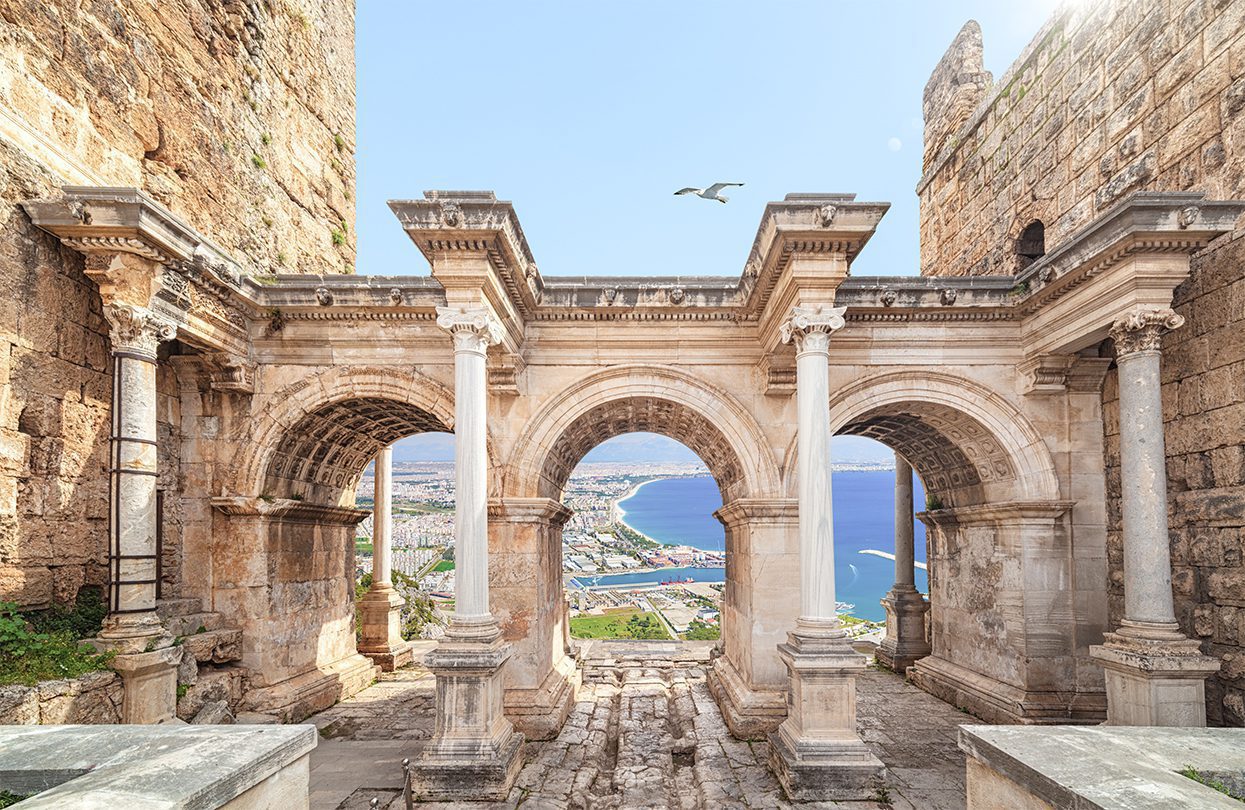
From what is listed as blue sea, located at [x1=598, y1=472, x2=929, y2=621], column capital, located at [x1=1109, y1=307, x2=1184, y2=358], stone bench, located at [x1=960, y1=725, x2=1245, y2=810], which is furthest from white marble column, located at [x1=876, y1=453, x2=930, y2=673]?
blue sea, located at [x1=598, y1=472, x2=929, y2=621]

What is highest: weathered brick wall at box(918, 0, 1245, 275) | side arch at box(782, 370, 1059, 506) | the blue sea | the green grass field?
weathered brick wall at box(918, 0, 1245, 275)

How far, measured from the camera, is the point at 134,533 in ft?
23.1

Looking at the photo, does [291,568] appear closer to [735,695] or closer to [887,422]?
[735,695]

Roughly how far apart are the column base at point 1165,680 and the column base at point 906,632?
5476mm

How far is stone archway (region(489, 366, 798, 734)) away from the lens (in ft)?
28.7

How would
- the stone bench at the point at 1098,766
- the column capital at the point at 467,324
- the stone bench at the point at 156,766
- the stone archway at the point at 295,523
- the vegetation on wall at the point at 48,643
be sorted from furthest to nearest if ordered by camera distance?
the stone archway at the point at 295,523 < the column capital at the point at 467,324 < the vegetation on wall at the point at 48,643 < the stone bench at the point at 1098,766 < the stone bench at the point at 156,766

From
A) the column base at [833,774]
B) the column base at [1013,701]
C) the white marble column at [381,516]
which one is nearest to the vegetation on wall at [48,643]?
the white marble column at [381,516]

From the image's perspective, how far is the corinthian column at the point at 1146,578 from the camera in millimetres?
6562

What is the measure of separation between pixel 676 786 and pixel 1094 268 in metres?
7.52

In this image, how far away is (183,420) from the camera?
9188 mm

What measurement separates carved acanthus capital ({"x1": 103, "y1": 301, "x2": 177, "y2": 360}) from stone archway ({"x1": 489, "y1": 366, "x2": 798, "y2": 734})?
444 centimetres

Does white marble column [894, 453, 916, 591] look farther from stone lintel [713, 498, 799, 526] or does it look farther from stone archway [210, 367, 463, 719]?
stone archway [210, 367, 463, 719]

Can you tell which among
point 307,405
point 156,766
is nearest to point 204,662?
point 307,405

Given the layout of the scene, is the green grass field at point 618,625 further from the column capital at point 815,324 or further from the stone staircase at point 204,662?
the column capital at point 815,324
